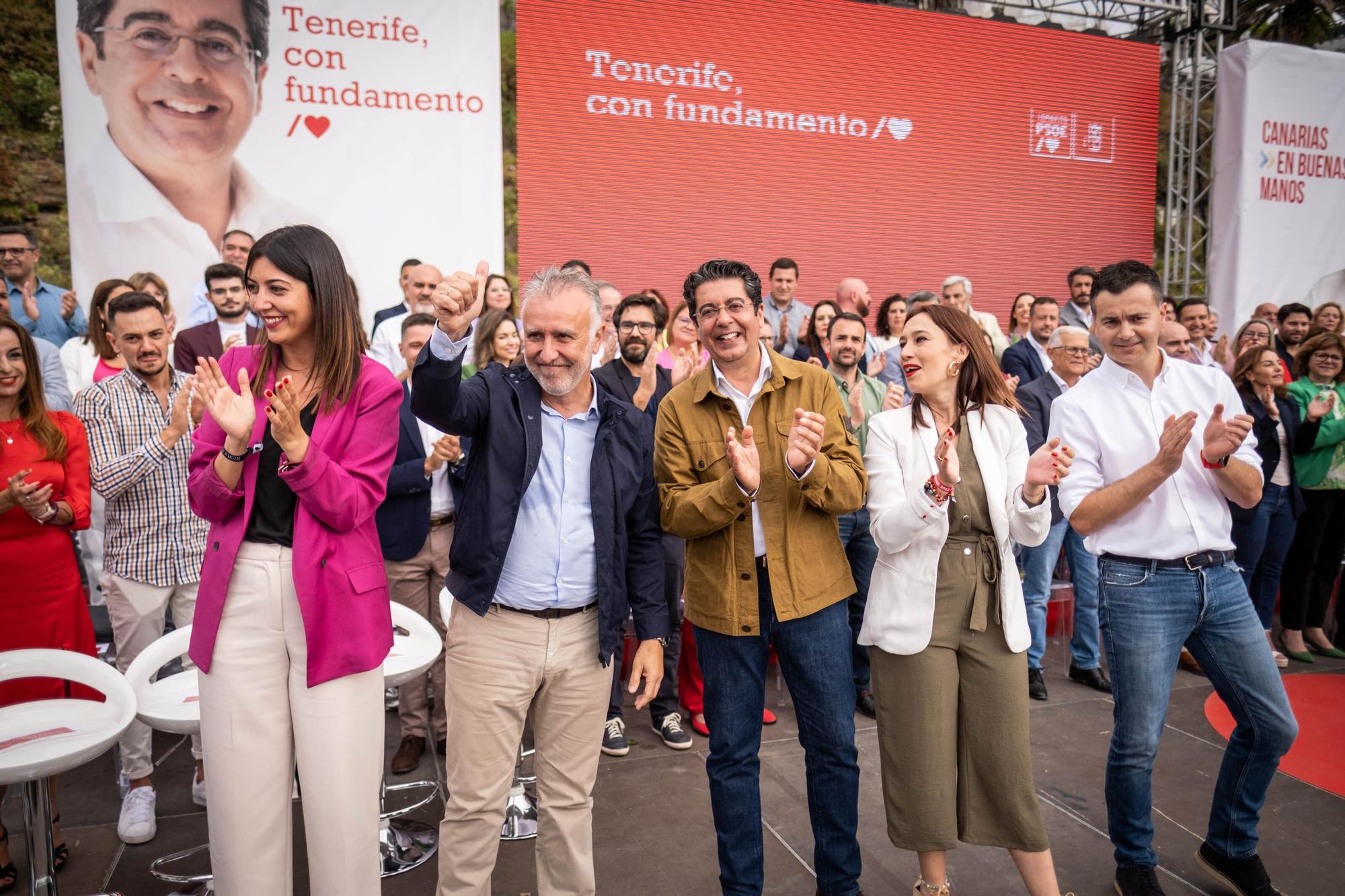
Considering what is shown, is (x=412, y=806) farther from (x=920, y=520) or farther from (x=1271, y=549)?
(x=1271, y=549)

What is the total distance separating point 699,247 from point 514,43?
3.04 metres

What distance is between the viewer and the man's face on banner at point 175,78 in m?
7.56

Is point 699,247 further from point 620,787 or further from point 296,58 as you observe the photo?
point 620,787

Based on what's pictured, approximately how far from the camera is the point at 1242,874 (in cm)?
310

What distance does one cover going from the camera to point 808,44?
10086 mm

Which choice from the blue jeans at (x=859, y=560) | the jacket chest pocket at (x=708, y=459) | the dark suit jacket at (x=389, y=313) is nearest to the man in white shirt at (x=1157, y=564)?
the jacket chest pocket at (x=708, y=459)

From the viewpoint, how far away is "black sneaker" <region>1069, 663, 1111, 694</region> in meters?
5.28

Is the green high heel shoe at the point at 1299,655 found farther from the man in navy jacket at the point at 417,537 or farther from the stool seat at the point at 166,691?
the stool seat at the point at 166,691

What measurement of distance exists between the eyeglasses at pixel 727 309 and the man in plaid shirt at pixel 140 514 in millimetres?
2199

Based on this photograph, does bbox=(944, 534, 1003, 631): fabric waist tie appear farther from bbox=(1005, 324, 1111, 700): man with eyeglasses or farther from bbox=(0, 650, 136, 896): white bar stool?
bbox=(0, 650, 136, 896): white bar stool

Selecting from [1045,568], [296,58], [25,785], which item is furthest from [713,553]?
[296,58]

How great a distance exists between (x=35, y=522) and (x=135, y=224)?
531 cm

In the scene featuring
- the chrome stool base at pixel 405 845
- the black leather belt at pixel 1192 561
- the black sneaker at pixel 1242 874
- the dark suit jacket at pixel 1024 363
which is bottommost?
the chrome stool base at pixel 405 845

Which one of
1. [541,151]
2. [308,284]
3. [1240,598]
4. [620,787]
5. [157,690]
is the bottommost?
[620,787]
